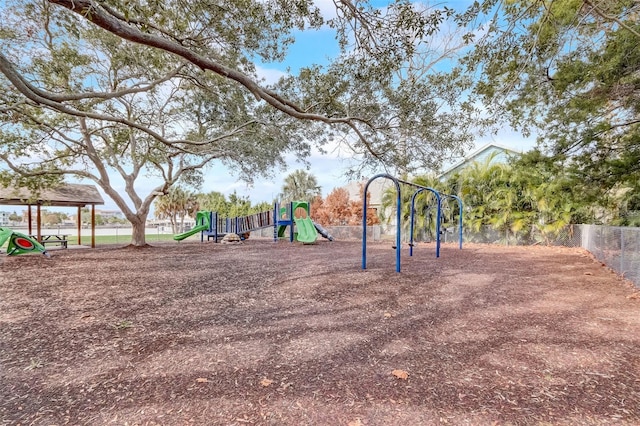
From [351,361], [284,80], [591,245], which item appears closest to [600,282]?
[591,245]

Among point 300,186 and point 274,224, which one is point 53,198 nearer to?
point 274,224

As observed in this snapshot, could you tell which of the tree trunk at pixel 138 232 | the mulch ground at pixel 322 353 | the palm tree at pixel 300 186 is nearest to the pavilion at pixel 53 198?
the tree trunk at pixel 138 232

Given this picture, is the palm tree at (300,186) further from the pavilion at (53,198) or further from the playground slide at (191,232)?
the pavilion at (53,198)

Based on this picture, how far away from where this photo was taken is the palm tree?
31.1 meters

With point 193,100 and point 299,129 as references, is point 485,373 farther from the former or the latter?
point 193,100

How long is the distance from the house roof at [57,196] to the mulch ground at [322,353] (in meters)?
10.0

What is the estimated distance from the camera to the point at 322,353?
3020 millimetres

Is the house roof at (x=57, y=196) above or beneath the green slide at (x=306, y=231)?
above

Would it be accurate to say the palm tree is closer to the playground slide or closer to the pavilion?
the playground slide

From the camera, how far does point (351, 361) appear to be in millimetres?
2850

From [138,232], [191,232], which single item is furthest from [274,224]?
[138,232]

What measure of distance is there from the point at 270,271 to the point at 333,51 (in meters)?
4.72

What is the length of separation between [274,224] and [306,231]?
2.30 m

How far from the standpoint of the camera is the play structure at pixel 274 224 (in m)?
15.2
